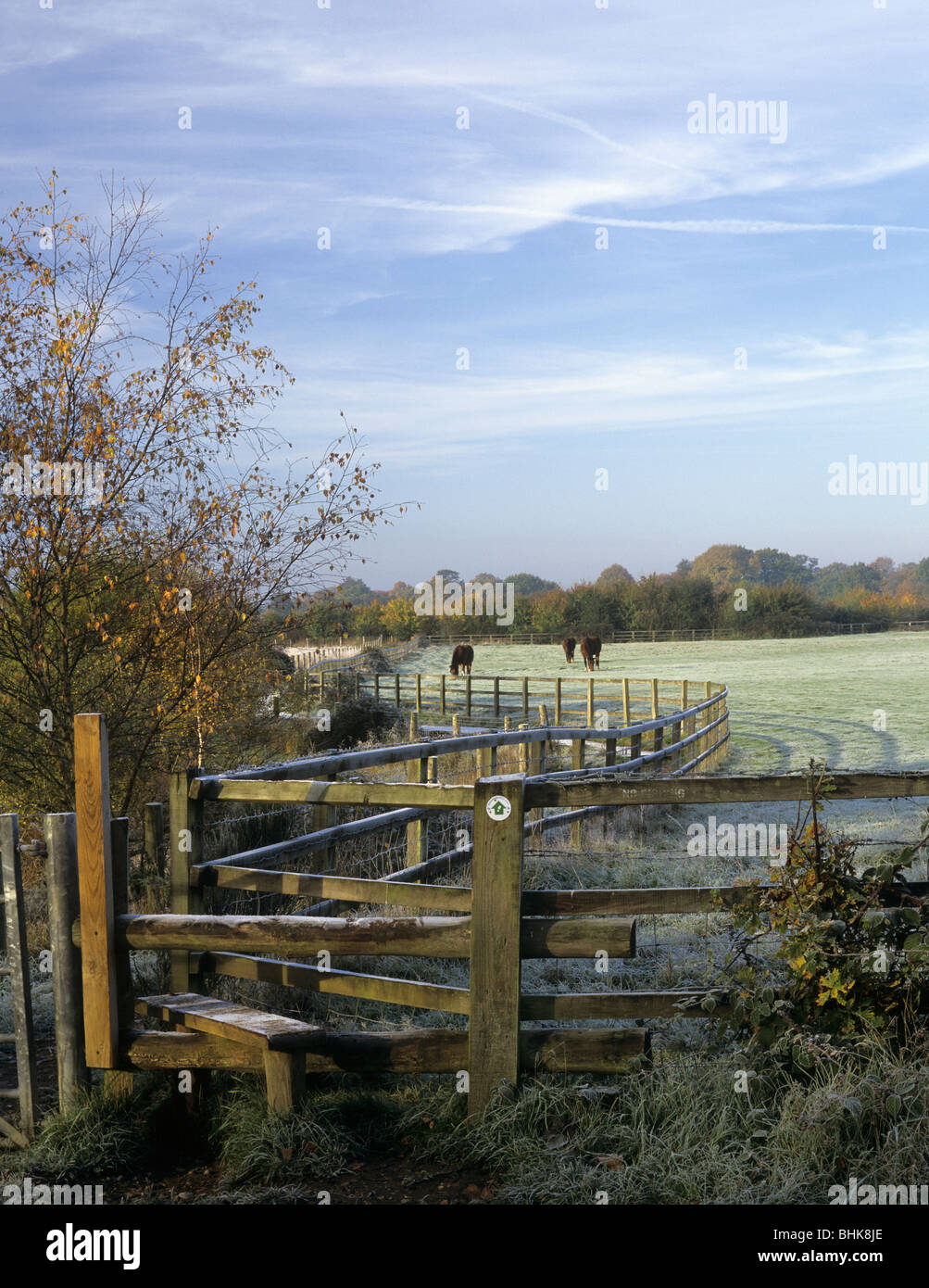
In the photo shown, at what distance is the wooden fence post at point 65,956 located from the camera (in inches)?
186

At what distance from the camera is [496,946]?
4320 mm

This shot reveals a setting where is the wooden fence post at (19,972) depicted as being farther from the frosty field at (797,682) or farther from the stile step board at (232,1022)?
the frosty field at (797,682)

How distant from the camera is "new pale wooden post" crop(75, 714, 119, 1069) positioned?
468 centimetres

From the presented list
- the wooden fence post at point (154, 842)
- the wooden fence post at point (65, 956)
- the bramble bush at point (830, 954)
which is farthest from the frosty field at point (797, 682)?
the wooden fence post at point (65, 956)

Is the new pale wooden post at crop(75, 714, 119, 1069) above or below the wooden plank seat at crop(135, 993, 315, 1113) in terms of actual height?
above

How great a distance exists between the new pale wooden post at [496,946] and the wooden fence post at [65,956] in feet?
6.00

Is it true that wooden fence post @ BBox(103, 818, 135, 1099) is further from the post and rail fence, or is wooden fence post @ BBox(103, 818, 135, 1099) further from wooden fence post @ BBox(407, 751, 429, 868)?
wooden fence post @ BBox(407, 751, 429, 868)

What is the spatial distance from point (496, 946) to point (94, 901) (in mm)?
1841

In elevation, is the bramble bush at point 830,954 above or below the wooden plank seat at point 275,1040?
above

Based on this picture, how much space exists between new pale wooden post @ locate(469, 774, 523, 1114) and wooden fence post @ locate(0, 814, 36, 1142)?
76.9 inches

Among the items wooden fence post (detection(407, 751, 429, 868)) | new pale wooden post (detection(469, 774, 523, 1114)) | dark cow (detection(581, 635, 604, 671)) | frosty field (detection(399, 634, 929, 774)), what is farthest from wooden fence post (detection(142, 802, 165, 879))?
dark cow (detection(581, 635, 604, 671))

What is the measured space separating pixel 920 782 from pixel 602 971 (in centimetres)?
258
